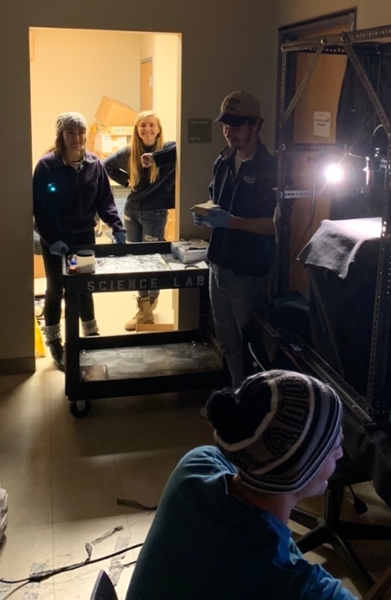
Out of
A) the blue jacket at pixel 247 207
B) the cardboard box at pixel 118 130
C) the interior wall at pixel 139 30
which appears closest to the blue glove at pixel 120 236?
the interior wall at pixel 139 30

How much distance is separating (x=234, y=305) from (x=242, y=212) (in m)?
0.44

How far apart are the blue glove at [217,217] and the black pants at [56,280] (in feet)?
3.59

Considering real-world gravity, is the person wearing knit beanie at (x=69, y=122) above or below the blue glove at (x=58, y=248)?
above

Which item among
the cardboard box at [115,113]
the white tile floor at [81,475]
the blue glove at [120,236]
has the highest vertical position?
the cardboard box at [115,113]

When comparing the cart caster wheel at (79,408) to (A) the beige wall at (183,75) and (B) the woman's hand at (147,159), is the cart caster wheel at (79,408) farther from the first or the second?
(B) the woman's hand at (147,159)

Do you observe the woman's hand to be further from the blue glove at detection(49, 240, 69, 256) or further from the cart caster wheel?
the cart caster wheel

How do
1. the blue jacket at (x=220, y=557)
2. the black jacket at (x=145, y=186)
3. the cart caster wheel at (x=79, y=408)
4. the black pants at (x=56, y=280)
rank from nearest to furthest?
the blue jacket at (x=220, y=557) → the cart caster wheel at (x=79, y=408) → the black pants at (x=56, y=280) → the black jacket at (x=145, y=186)

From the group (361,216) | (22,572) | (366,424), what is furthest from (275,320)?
(22,572)

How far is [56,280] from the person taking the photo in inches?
155

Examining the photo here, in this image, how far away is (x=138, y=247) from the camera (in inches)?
149

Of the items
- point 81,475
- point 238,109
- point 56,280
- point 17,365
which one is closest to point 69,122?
point 56,280

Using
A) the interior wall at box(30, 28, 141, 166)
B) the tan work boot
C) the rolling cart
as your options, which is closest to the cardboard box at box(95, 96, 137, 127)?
the interior wall at box(30, 28, 141, 166)

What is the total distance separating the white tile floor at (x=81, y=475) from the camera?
7.87 feet

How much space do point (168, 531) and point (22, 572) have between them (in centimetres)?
140
